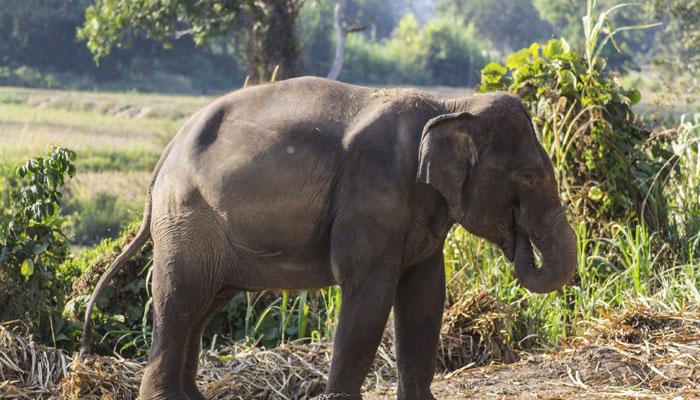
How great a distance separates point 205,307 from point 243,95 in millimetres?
931

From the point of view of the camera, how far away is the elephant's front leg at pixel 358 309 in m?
4.62

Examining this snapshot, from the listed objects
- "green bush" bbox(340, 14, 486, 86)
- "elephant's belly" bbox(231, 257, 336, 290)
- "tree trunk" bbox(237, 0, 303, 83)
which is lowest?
"elephant's belly" bbox(231, 257, 336, 290)

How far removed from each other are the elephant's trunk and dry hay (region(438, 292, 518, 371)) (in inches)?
77.0

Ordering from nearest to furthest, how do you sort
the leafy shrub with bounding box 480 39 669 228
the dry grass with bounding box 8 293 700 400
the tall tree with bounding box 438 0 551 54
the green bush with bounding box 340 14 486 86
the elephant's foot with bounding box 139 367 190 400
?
1. the elephant's foot with bounding box 139 367 190 400
2. the dry grass with bounding box 8 293 700 400
3. the leafy shrub with bounding box 480 39 669 228
4. the green bush with bounding box 340 14 486 86
5. the tall tree with bounding box 438 0 551 54

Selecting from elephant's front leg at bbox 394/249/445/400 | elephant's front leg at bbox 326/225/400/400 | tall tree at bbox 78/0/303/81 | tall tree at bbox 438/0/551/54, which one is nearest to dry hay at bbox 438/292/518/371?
elephant's front leg at bbox 394/249/445/400

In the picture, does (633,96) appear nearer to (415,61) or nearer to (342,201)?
(342,201)

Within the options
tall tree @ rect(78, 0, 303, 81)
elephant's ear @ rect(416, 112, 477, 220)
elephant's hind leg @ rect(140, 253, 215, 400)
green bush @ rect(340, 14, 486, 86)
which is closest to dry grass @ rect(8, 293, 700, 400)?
elephant's hind leg @ rect(140, 253, 215, 400)

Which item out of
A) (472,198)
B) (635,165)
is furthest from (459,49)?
(472,198)

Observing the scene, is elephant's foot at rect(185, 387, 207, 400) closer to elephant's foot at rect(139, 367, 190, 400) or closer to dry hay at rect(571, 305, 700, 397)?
elephant's foot at rect(139, 367, 190, 400)

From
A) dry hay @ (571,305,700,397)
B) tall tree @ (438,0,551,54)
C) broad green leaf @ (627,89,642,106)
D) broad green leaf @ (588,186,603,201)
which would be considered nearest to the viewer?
dry hay @ (571,305,700,397)

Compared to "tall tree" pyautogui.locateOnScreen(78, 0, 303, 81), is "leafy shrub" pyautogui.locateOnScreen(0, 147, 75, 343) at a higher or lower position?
lower

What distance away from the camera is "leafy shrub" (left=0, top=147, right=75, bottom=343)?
21.5 ft

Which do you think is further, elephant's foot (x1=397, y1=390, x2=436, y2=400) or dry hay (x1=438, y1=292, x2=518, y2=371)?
dry hay (x1=438, y1=292, x2=518, y2=371)

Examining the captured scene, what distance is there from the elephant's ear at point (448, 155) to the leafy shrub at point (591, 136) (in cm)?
333
